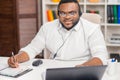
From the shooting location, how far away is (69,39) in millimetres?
2180

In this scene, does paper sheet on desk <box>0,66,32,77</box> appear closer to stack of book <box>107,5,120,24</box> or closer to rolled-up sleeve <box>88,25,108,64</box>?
rolled-up sleeve <box>88,25,108,64</box>

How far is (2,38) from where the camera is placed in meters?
4.19

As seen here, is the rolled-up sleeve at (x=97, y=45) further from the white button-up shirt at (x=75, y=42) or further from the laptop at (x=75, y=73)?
the laptop at (x=75, y=73)

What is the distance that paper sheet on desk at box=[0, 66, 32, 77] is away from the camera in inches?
67.4

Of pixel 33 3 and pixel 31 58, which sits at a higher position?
pixel 33 3

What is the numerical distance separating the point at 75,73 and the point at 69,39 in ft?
2.65

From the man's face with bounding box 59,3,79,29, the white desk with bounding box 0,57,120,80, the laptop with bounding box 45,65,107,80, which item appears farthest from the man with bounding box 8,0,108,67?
the laptop with bounding box 45,65,107,80

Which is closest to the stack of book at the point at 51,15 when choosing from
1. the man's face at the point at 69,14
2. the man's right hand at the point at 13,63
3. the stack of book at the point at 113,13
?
the stack of book at the point at 113,13

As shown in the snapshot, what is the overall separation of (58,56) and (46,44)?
0.19 meters

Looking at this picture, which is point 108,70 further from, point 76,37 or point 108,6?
point 108,6


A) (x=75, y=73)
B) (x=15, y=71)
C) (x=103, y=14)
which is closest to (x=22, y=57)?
(x=15, y=71)

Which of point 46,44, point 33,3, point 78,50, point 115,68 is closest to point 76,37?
point 78,50

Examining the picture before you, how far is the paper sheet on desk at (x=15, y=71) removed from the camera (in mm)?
1713

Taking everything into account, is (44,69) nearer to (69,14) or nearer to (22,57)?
(22,57)
